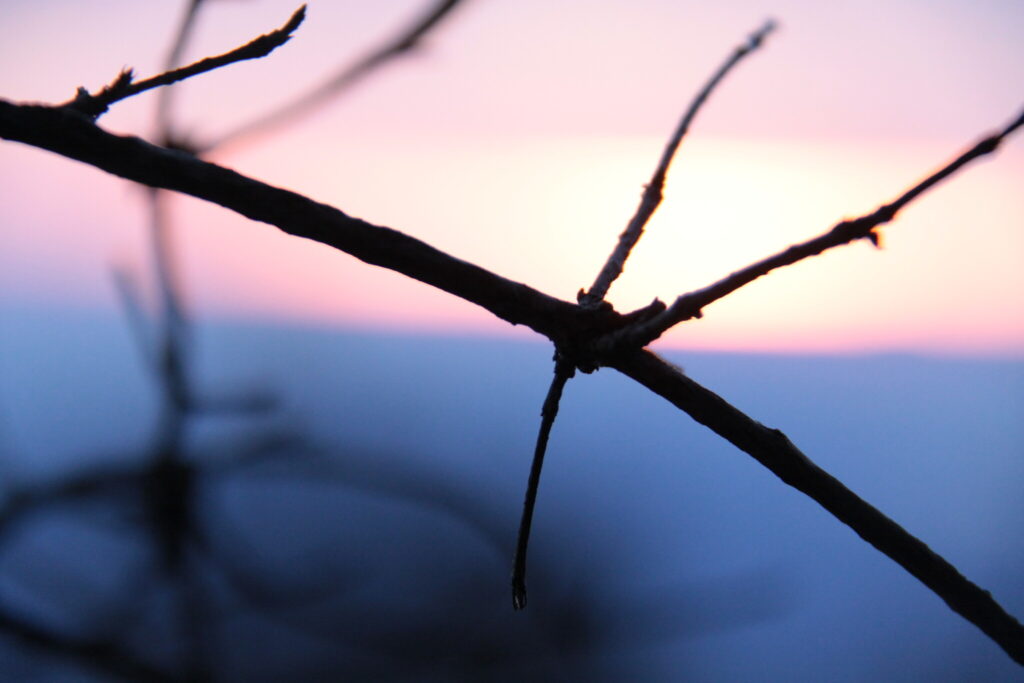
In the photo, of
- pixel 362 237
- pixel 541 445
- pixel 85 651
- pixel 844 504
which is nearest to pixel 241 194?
pixel 362 237

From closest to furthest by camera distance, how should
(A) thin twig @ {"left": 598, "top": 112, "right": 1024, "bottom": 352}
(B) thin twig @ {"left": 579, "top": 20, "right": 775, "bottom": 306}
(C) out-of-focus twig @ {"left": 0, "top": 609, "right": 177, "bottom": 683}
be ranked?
(A) thin twig @ {"left": 598, "top": 112, "right": 1024, "bottom": 352}, (B) thin twig @ {"left": 579, "top": 20, "right": 775, "bottom": 306}, (C) out-of-focus twig @ {"left": 0, "top": 609, "right": 177, "bottom": 683}

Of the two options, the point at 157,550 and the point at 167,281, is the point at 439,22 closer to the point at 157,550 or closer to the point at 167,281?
the point at 167,281

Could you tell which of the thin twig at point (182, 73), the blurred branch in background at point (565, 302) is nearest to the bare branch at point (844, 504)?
the blurred branch in background at point (565, 302)

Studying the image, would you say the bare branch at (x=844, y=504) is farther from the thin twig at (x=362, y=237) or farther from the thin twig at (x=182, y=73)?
the thin twig at (x=182, y=73)

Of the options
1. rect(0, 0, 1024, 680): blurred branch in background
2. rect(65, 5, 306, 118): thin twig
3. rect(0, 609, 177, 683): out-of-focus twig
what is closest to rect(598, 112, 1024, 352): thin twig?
rect(0, 0, 1024, 680): blurred branch in background

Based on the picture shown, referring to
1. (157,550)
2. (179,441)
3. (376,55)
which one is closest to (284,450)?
(179,441)

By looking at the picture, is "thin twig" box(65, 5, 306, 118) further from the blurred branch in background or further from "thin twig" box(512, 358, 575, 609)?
"thin twig" box(512, 358, 575, 609)

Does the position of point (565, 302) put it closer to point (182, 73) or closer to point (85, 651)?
point (182, 73)

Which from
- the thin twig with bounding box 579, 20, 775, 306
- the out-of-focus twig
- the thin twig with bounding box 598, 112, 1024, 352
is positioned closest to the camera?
the thin twig with bounding box 598, 112, 1024, 352
